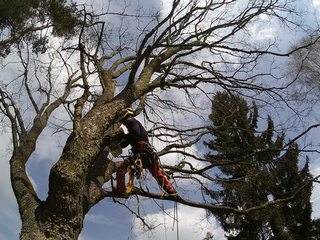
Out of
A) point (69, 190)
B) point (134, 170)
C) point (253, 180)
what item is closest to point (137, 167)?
point (134, 170)

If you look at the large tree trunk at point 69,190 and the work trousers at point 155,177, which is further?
the work trousers at point 155,177

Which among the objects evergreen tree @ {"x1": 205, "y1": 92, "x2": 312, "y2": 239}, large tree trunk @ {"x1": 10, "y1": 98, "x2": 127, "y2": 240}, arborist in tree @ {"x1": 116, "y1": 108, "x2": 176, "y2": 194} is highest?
evergreen tree @ {"x1": 205, "y1": 92, "x2": 312, "y2": 239}

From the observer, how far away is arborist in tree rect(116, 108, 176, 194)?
17.3 feet

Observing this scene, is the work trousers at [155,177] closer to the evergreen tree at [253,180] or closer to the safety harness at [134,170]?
the safety harness at [134,170]

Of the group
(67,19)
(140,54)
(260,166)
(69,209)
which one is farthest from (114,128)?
(260,166)

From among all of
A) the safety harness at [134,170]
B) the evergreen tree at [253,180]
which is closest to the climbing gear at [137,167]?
the safety harness at [134,170]

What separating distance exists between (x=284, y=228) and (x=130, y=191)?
423 inches

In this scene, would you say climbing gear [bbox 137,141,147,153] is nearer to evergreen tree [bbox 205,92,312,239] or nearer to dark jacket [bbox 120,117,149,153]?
dark jacket [bbox 120,117,149,153]

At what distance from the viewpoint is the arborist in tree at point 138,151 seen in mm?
5273

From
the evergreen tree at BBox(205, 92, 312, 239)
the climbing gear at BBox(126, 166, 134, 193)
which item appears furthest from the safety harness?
the evergreen tree at BBox(205, 92, 312, 239)

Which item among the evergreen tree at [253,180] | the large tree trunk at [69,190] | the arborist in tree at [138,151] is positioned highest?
the evergreen tree at [253,180]

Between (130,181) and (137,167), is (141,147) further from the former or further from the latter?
(130,181)

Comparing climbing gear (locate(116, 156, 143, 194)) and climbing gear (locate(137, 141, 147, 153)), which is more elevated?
climbing gear (locate(137, 141, 147, 153))

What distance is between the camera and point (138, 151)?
17.4ft
